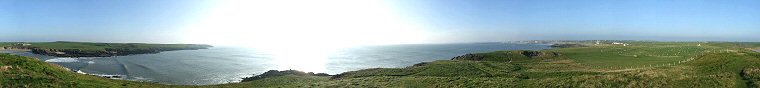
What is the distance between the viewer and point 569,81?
60188mm

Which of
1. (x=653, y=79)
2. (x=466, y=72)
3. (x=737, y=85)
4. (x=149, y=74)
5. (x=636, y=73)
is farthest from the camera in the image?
(x=149, y=74)

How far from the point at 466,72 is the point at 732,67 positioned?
3435 cm

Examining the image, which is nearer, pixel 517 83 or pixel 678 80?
pixel 678 80

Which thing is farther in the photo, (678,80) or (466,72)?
(466,72)

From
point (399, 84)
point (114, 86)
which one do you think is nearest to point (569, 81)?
point (399, 84)

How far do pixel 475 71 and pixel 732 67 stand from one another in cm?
3352

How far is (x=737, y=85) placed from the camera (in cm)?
5319

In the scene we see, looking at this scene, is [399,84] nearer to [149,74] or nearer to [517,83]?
[517,83]

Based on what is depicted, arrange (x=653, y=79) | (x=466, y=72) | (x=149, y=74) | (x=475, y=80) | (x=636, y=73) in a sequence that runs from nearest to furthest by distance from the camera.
A: (x=653, y=79), (x=636, y=73), (x=475, y=80), (x=466, y=72), (x=149, y=74)

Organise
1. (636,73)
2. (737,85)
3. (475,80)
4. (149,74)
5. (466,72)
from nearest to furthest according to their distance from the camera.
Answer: (737,85)
(636,73)
(475,80)
(466,72)
(149,74)

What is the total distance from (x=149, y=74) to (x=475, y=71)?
78.0m

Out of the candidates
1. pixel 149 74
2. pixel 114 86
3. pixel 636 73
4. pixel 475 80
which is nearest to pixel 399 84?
pixel 475 80

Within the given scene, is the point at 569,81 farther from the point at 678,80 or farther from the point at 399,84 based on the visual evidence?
the point at 399,84

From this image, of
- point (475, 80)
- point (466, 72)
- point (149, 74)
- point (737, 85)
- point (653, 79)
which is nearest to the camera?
point (737, 85)
